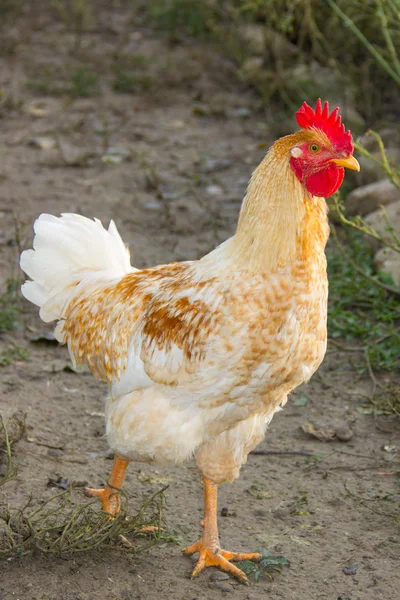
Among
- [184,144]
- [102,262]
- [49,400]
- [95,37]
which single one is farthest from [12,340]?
[95,37]

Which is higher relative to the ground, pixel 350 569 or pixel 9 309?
pixel 350 569

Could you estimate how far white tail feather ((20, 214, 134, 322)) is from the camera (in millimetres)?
4270

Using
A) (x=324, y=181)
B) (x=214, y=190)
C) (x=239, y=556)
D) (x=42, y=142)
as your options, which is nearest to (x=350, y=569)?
(x=239, y=556)

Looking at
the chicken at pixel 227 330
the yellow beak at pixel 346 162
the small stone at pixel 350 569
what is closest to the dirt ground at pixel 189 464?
the small stone at pixel 350 569

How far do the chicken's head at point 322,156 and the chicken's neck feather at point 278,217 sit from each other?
0.04 m

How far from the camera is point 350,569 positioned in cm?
395

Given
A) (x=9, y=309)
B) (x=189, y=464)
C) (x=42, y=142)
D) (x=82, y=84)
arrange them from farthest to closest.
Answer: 1. (x=82, y=84)
2. (x=42, y=142)
3. (x=9, y=309)
4. (x=189, y=464)

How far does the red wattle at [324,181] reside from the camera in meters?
3.50

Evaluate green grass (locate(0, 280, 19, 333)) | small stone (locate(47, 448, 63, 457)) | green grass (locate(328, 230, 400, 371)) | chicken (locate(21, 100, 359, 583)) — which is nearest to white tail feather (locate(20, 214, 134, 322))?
chicken (locate(21, 100, 359, 583))

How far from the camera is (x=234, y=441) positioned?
12.9 feet

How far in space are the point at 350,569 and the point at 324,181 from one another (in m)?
1.86

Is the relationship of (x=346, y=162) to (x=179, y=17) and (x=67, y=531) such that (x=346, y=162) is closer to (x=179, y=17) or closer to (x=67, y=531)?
(x=67, y=531)

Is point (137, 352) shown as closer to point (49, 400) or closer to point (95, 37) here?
point (49, 400)

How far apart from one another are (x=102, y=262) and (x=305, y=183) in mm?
1353
